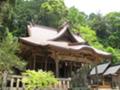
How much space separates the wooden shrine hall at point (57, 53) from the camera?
15102 millimetres

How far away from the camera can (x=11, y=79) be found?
11.3 metres

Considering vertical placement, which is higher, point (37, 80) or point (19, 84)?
point (37, 80)

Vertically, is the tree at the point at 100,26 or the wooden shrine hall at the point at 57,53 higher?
the tree at the point at 100,26

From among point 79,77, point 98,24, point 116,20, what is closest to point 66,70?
point 79,77

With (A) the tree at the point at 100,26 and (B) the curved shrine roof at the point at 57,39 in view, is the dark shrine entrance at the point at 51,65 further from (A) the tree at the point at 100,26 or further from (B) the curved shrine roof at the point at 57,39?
(A) the tree at the point at 100,26

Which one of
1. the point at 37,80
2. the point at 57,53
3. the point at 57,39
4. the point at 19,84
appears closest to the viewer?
the point at 37,80

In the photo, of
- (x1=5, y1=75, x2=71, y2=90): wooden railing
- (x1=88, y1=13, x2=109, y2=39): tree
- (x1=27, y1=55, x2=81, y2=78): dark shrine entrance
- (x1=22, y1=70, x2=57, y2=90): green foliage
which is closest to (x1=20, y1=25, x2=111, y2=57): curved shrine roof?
(x1=27, y1=55, x2=81, y2=78): dark shrine entrance

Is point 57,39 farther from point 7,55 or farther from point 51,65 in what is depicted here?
point 7,55

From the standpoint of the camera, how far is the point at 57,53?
15.2 meters

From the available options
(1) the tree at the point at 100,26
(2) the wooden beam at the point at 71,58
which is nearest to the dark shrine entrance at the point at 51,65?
(2) the wooden beam at the point at 71,58

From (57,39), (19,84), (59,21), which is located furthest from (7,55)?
(59,21)

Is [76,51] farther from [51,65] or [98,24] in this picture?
[98,24]

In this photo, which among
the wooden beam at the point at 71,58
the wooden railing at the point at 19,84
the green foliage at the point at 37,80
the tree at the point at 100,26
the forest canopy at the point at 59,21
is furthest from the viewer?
the tree at the point at 100,26

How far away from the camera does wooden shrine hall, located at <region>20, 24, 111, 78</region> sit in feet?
49.5
